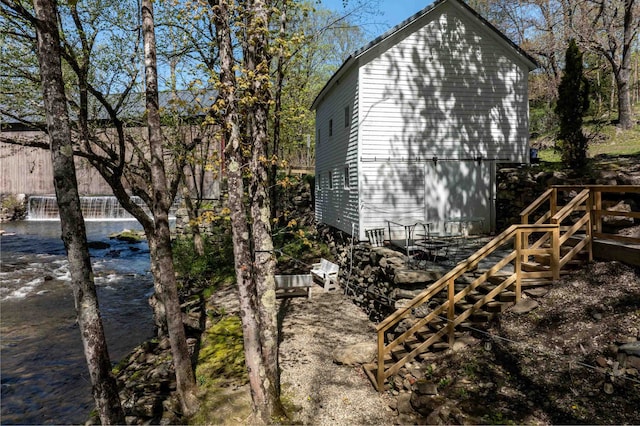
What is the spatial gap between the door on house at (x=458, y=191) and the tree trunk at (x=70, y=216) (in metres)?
11.3

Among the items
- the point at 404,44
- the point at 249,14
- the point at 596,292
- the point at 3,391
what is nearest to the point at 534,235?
the point at 596,292

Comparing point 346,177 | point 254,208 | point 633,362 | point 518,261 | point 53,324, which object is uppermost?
point 346,177

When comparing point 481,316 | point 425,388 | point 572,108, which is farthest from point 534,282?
point 572,108

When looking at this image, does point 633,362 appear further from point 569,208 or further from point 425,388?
point 569,208

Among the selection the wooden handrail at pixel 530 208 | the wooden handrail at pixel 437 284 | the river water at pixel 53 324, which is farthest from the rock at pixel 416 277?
the river water at pixel 53 324

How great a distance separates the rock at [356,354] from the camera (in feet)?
26.7

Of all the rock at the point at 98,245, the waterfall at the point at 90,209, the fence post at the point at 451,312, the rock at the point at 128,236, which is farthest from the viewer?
the waterfall at the point at 90,209

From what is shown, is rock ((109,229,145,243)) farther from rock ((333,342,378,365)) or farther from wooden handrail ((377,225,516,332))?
wooden handrail ((377,225,516,332))

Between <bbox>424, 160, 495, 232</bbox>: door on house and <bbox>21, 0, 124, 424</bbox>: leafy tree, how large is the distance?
11.3 m

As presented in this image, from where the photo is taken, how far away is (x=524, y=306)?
276 inches

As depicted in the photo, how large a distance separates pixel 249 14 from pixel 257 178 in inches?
113

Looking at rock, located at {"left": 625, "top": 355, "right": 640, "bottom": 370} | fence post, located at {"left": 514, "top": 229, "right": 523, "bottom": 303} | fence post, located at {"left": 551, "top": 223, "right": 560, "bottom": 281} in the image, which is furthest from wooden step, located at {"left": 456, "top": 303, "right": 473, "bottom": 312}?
rock, located at {"left": 625, "top": 355, "right": 640, "bottom": 370}

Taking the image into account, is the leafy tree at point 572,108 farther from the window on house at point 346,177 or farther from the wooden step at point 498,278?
the wooden step at point 498,278

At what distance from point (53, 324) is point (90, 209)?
77.8ft
